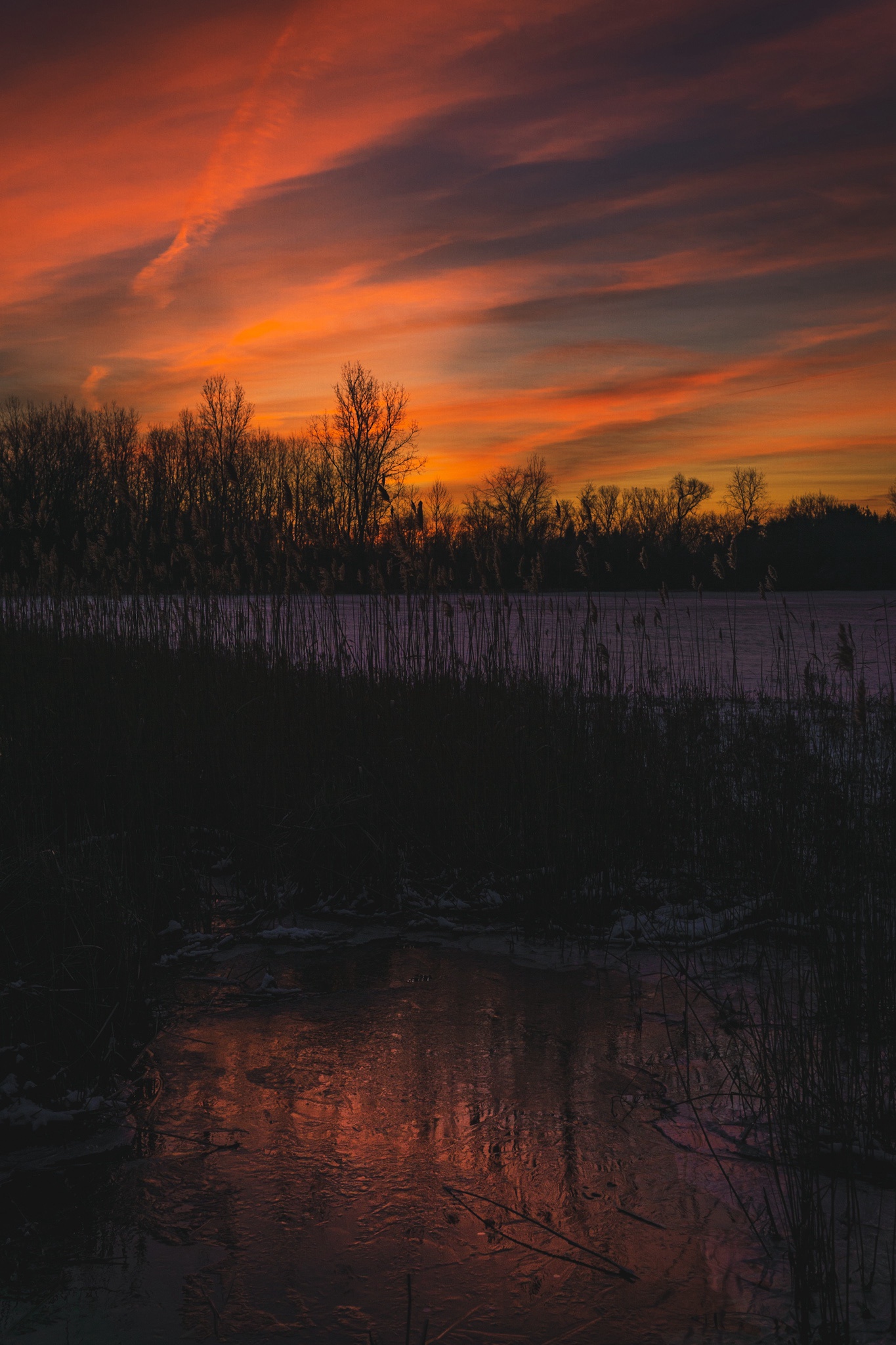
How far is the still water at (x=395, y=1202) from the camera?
1779 millimetres

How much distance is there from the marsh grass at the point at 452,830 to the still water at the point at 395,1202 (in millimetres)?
240

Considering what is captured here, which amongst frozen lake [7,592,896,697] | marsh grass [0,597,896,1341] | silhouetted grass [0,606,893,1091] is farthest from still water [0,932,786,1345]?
frozen lake [7,592,896,697]

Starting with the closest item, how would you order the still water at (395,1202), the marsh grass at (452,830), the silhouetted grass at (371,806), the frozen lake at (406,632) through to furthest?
the still water at (395,1202) → the marsh grass at (452,830) → the silhouetted grass at (371,806) → the frozen lake at (406,632)

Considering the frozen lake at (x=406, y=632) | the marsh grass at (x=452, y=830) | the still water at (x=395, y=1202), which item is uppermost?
the frozen lake at (x=406, y=632)

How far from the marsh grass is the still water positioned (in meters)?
0.24

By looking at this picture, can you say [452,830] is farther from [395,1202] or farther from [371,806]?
[395,1202]

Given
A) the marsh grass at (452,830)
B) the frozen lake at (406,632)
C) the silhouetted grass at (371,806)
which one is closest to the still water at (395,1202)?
the marsh grass at (452,830)

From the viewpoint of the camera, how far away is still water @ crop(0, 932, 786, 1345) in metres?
1.78

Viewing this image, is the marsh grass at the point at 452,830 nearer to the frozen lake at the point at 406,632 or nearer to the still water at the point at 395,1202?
the frozen lake at the point at 406,632

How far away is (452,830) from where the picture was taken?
467 centimetres

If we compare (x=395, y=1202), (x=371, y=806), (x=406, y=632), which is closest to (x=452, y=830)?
(x=371, y=806)

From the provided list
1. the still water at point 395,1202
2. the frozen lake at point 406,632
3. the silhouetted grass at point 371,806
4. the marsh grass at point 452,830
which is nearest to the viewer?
the still water at point 395,1202

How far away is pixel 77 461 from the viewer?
2325 cm

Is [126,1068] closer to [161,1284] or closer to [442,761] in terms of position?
[161,1284]
